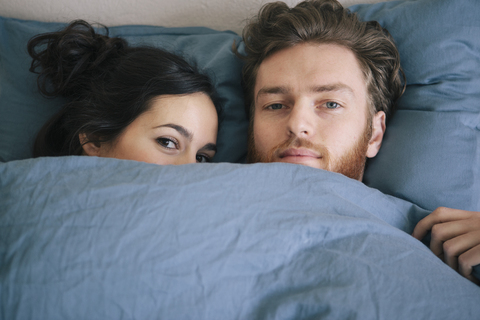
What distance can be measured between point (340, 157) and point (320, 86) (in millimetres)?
232

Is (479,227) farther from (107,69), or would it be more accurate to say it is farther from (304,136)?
(107,69)

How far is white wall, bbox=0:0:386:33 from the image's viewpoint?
1515mm

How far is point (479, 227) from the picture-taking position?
2.66 ft

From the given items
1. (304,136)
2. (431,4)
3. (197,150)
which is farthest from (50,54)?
(431,4)

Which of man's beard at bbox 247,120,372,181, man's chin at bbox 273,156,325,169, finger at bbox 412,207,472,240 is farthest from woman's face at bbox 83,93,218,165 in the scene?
finger at bbox 412,207,472,240

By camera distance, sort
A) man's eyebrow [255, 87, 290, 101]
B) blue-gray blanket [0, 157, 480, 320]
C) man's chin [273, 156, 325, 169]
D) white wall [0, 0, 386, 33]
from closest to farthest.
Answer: blue-gray blanket [0, 157, 480, 320] < man's chin [273, 156, 325, 169] < man's eyebrow [255, 87, 290, 101] < white wall [0, 0, 386, 33]

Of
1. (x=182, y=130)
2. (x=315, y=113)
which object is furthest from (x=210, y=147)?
(x=315, y=113)

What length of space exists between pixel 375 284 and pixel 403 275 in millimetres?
69

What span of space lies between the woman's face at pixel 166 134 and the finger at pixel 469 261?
30.4 inches

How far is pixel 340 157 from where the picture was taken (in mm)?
1060

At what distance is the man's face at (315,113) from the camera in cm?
105

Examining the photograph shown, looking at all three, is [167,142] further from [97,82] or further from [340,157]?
[340,157]

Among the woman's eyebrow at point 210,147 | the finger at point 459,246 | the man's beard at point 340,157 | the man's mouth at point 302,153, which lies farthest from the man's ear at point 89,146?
the finger at point 459,246

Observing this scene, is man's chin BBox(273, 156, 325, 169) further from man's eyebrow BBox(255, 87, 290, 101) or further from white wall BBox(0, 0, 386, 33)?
white wall BBox(0, 0, 386, 33)
